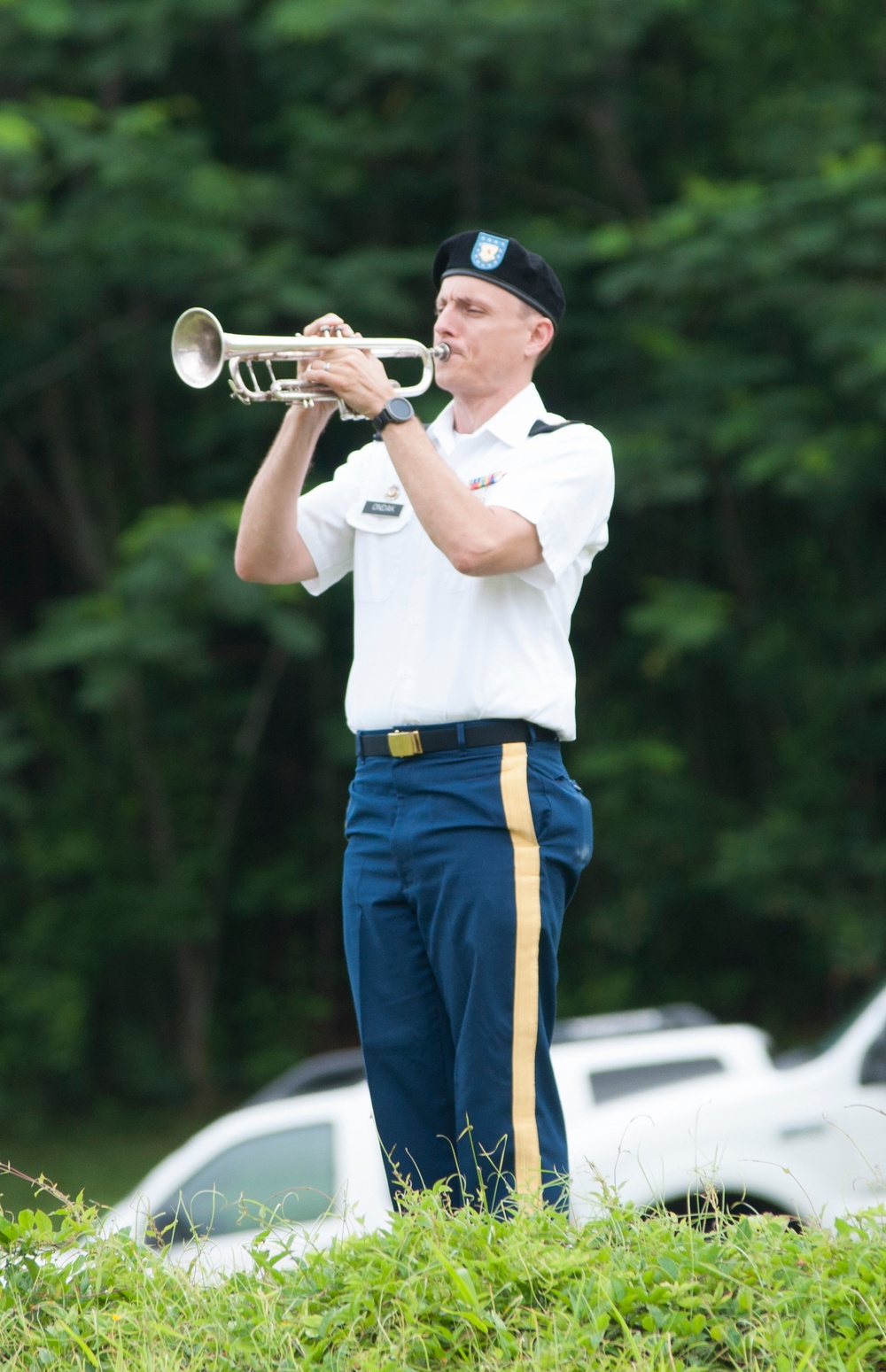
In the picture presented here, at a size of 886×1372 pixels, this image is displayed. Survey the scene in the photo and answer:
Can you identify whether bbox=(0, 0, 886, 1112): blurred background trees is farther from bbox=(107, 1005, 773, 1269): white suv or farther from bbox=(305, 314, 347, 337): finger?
bbox=(305, 314, 347, 337): finger

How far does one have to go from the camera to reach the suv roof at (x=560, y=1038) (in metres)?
6.57

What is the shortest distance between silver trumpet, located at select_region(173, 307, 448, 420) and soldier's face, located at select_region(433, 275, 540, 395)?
0.09 ft

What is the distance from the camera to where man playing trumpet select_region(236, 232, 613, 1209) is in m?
2.56

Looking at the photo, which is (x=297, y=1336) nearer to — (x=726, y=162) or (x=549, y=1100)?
(x=549, y=1100)

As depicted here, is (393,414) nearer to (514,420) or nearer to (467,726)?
(514,420)

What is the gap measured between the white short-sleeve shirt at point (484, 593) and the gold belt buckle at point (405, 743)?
29 mm

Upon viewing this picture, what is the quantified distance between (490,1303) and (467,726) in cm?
91

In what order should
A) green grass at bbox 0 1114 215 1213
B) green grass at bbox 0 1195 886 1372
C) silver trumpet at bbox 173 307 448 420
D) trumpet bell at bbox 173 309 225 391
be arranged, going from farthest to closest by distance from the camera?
green grass at bbox 0 1114 215 1213, trumpet bell at bbox 173 309 225 391, silver trumpet at bbox 173 307 448 420, green grass at bbox 0 1195 886 1372

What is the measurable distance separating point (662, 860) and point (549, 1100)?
8.22 metres

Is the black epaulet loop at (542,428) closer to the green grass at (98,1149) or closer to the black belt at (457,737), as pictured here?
the black belt at (457,737)

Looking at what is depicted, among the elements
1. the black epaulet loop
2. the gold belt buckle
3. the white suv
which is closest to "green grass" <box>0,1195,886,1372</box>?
the gold belt buckle

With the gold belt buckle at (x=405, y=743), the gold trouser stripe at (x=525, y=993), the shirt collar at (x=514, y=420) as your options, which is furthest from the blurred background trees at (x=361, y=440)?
the gold trouser stripe at (x=525, y=993)

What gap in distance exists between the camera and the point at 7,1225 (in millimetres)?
2346

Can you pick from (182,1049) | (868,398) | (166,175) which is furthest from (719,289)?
(182,1049)
